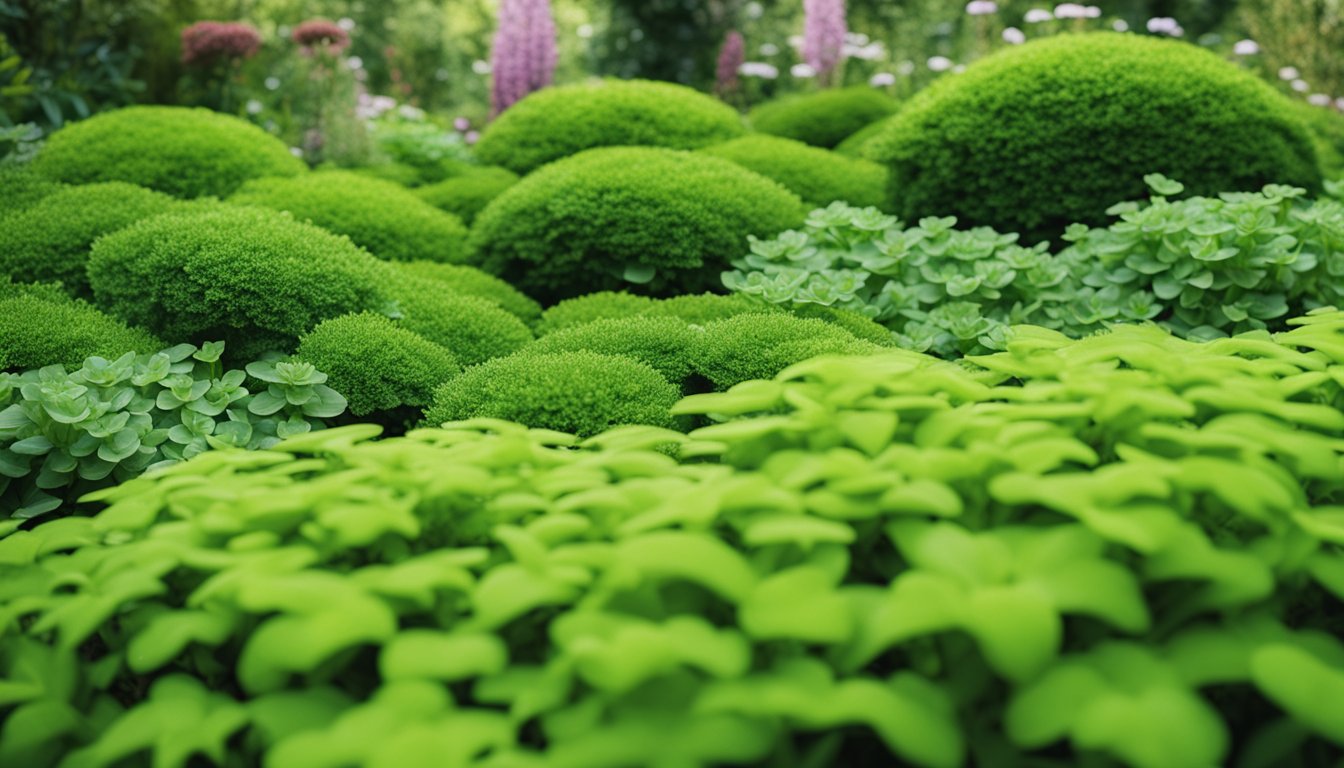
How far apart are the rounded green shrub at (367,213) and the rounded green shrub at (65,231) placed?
0.49m

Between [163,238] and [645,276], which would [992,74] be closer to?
[645,276]

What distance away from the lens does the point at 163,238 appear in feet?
11.1

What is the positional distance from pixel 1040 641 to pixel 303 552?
953 mm

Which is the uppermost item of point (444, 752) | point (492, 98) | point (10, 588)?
point (444, 752)

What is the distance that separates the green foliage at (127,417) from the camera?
2600 millimetres

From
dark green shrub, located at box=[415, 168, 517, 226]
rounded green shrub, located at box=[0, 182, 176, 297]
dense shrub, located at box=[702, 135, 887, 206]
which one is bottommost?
dark green shrub, located at box=[415, 168, 517, 226]

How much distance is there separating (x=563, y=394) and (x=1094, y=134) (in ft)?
9.55

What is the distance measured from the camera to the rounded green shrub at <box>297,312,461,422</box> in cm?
317

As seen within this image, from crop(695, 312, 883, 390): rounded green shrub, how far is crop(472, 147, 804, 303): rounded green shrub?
3.22 feet

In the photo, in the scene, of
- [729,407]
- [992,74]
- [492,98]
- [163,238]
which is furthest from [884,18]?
[729,407]

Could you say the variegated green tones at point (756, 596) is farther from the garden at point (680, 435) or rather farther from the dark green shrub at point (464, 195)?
the dark green shrub at point (464, 195)

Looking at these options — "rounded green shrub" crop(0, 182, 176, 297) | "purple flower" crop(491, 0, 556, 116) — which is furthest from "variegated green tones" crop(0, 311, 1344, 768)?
"purple flower" crop(491, 0, 556, 116)

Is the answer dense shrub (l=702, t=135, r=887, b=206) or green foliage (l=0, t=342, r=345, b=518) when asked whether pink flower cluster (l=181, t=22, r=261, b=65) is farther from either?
green foliage (l=0, t=342, r=345, b=518)

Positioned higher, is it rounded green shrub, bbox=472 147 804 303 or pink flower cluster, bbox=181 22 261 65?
pink flower cluster, bbox=181 22 261 65
